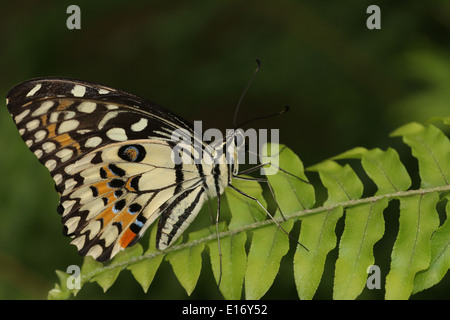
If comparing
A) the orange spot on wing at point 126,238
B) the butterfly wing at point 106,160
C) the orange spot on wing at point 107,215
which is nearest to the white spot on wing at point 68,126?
the butterfly wing at point 106,160

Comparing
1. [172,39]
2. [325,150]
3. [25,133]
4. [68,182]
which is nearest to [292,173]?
[68,182]

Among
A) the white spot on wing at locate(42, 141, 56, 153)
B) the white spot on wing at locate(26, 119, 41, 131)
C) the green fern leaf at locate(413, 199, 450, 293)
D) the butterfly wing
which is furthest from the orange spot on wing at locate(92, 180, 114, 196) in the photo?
the green fern leaf at locate(413, 199, 450, 293)

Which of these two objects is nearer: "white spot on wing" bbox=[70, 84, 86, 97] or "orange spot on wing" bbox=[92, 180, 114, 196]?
"white spot on wing" bbox=[70, 84, 86, 97]

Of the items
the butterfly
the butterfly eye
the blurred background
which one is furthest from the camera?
the blurred background

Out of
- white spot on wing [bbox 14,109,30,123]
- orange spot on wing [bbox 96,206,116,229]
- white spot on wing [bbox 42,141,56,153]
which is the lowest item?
orange spot on wing [bbox 96,206,116,229]

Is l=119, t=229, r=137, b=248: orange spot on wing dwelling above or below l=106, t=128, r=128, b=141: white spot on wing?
below

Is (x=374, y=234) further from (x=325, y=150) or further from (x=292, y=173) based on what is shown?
(x=325, y=150)

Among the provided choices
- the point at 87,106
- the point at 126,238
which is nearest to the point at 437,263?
the point at 126,238

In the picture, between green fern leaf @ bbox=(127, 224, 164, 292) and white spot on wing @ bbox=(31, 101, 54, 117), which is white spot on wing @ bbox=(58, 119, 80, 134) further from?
green fern leaf @ bbox=(127, 224, 164, 292)

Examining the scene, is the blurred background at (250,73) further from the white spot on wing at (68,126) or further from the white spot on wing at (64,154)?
the white spot on wing at (68,126)
